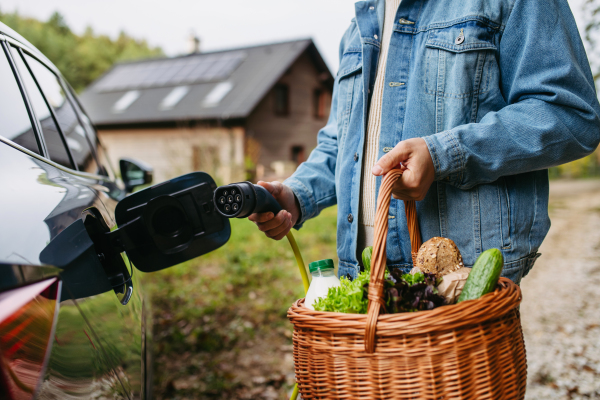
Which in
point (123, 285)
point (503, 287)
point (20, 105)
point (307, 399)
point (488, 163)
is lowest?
point (307, 399)

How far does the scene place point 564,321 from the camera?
14.0 feet

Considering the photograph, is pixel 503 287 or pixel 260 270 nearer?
pixel 503 287

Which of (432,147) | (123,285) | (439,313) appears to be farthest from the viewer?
(123,285)

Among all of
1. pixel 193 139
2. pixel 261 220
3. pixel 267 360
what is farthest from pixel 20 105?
pixel 193 139

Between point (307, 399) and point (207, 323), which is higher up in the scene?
point (307, 399)

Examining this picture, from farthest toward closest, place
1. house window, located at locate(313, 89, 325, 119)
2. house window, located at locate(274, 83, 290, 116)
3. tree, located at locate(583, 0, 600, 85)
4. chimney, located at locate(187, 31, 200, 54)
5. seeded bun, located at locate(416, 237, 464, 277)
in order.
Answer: chimney, located at locate(187, 31, 200, 54), house window, located at locate(313, 89, 325, 119), house window, located at locate(274, 83, 290, 116), tree, located at locate(583, 0, 600, 85), seeded bun, located at locate(416, 237, 464, 277)

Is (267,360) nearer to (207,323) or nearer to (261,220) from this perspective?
(207,323)

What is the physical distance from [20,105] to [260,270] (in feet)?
15.2

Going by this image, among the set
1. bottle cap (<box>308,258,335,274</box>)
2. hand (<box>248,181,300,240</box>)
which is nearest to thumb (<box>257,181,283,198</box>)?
hand (<box>248,181,300,240</box>)

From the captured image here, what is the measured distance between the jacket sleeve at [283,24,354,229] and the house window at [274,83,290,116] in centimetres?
1950

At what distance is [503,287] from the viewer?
1.02m

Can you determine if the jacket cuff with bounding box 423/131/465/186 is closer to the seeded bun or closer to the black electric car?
the seeded bun

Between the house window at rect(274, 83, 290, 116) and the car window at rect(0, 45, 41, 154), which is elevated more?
the car window at rect(0, 45, 41, 154)

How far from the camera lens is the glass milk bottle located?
115 cm
